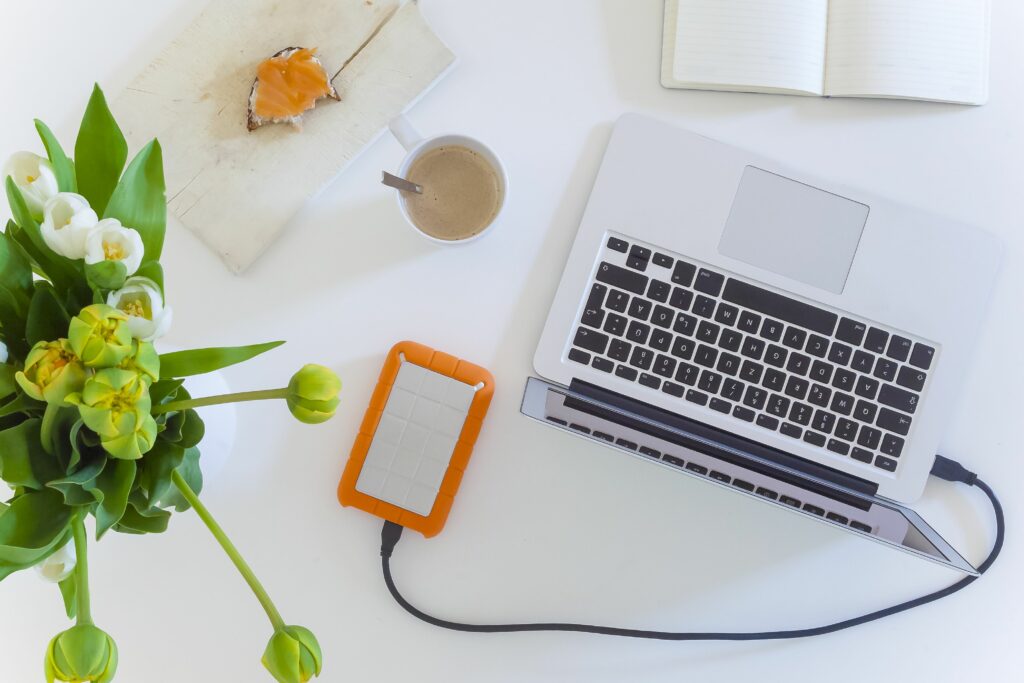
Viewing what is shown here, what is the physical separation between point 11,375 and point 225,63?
44 cm

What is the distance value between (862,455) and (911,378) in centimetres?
9

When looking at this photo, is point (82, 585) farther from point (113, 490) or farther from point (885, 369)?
point (885, 369)

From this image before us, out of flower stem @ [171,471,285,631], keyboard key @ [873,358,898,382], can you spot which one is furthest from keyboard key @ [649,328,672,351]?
flower stem @ [171,471,285,631]

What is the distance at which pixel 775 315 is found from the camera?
740 mm

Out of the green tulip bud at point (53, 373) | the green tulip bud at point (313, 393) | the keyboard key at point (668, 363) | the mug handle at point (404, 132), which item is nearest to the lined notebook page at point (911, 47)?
the keyboard key at point (668, 363)

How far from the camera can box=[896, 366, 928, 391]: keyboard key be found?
74cm

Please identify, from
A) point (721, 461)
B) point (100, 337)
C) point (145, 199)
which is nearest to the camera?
point (100, 337)

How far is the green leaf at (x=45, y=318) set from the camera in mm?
471

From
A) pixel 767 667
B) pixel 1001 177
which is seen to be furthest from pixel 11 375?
pixel 1001 177

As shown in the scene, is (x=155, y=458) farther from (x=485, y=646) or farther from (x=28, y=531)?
Answer: (x=485, y=646)

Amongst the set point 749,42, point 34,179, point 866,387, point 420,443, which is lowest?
point 420,443

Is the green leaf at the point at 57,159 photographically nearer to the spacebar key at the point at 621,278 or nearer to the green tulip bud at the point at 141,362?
the green tulip bud at the point at 141,362

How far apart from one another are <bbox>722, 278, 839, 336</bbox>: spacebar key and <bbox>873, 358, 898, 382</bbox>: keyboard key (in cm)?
6

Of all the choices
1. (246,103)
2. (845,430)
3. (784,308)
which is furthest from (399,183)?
(845,430)
